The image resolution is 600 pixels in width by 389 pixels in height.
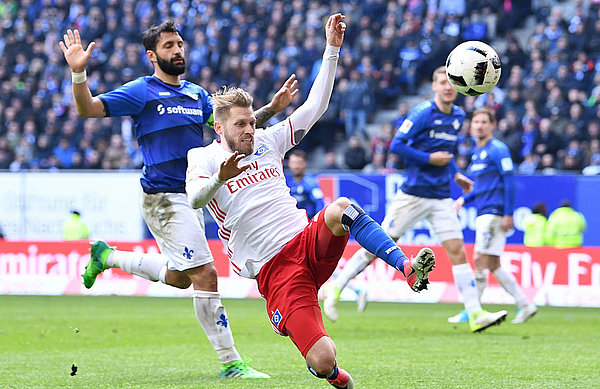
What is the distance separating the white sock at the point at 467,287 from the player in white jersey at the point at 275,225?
4.43 meters

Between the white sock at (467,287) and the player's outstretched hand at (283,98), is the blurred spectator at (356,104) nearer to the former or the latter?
the white sock at (467,287)

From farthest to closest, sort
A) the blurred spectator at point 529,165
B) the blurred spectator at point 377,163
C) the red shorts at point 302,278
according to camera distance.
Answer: the blurred spectator at point 377,163 → the blurred spectator at point 529,165 → the red shorts at point 302,278

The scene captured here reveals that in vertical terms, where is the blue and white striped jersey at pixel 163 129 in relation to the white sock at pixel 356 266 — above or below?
above

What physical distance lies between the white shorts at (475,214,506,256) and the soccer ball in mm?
3863

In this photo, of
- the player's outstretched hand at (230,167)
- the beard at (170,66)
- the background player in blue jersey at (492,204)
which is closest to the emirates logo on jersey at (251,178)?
the player's outstretched hand at (230,167)

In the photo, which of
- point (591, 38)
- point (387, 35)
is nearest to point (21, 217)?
point (387, 35)

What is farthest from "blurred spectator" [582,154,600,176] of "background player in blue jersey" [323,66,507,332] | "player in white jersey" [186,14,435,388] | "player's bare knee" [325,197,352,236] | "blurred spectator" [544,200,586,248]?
"player's bare knee" [325,197,352,236]

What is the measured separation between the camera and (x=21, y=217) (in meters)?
20.0

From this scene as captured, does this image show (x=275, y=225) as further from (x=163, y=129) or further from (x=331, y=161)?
(x=331, y=161)

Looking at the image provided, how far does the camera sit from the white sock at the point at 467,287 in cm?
1058

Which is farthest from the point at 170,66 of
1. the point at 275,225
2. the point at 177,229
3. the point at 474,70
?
the point at 474,70

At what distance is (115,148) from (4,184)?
2873 millimetres

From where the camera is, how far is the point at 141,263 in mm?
8414

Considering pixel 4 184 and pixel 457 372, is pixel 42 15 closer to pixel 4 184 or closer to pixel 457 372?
pixel 4 184
